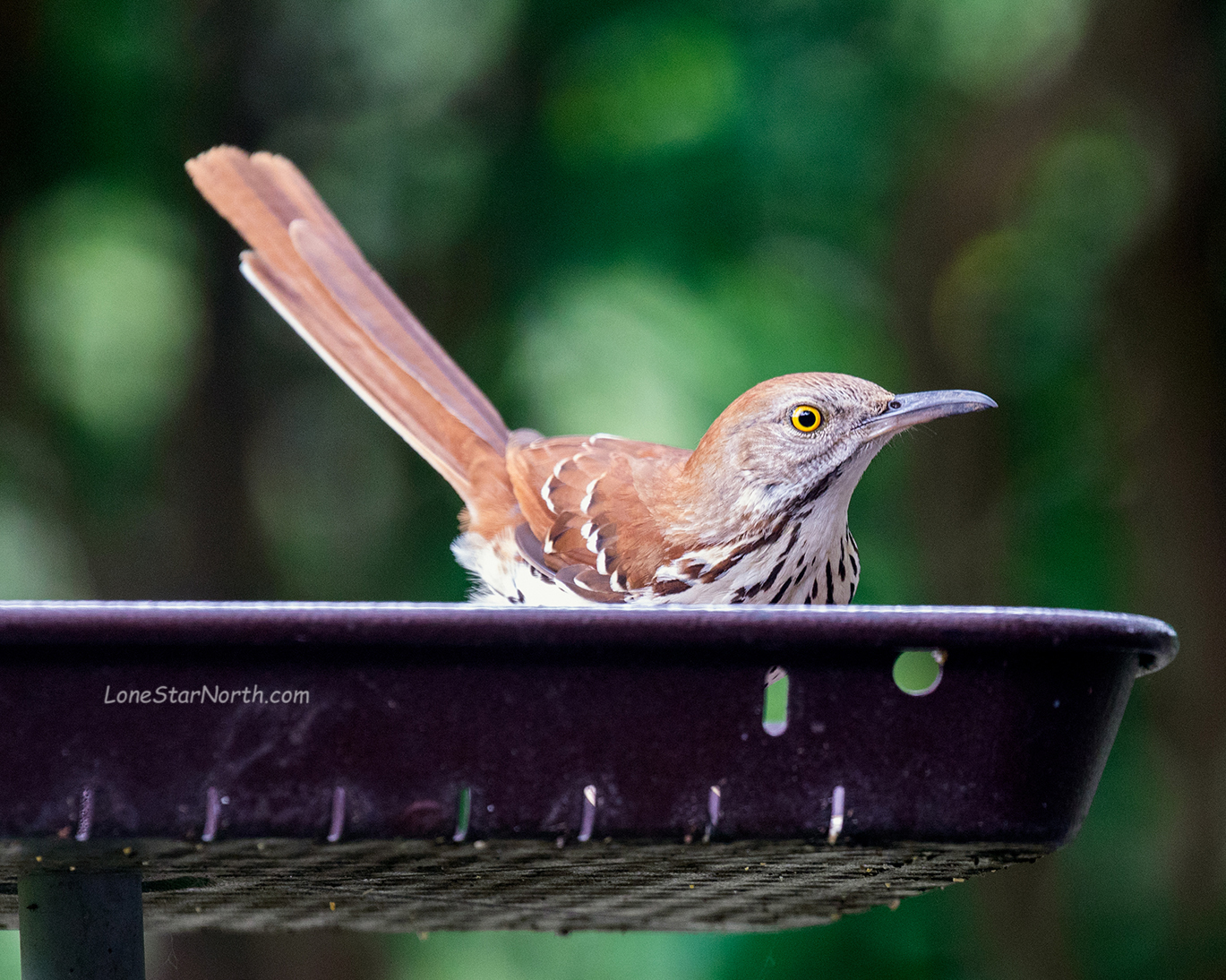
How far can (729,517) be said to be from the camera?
2436 millimetres

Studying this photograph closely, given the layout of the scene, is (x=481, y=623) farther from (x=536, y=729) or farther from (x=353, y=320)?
(x=353, y=320)

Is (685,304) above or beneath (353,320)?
above

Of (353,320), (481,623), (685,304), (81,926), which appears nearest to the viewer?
(481,623)

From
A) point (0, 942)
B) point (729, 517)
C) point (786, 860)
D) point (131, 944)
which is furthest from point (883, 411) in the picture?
point (0, 942)

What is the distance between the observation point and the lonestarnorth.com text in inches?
36.0

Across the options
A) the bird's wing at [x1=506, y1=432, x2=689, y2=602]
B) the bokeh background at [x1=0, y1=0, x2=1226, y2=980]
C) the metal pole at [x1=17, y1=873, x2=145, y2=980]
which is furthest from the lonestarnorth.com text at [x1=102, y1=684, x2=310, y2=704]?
the bokeh background at [x1=0, y1=0, x2=1226, y2=980]

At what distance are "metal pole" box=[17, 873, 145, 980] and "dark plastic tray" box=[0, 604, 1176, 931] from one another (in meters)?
0.19

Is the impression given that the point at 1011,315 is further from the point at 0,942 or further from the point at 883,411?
the point at 0,942

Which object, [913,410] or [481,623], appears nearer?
[481,623]

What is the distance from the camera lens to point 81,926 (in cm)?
119

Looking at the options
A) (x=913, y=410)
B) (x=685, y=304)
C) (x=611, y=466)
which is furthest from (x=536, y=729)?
(x=685, y=304)

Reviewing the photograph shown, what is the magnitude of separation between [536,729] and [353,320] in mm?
2030

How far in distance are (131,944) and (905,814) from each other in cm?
68

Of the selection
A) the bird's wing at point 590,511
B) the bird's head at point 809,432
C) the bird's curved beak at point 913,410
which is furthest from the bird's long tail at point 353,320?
the bird's curved beak at point 913,410
